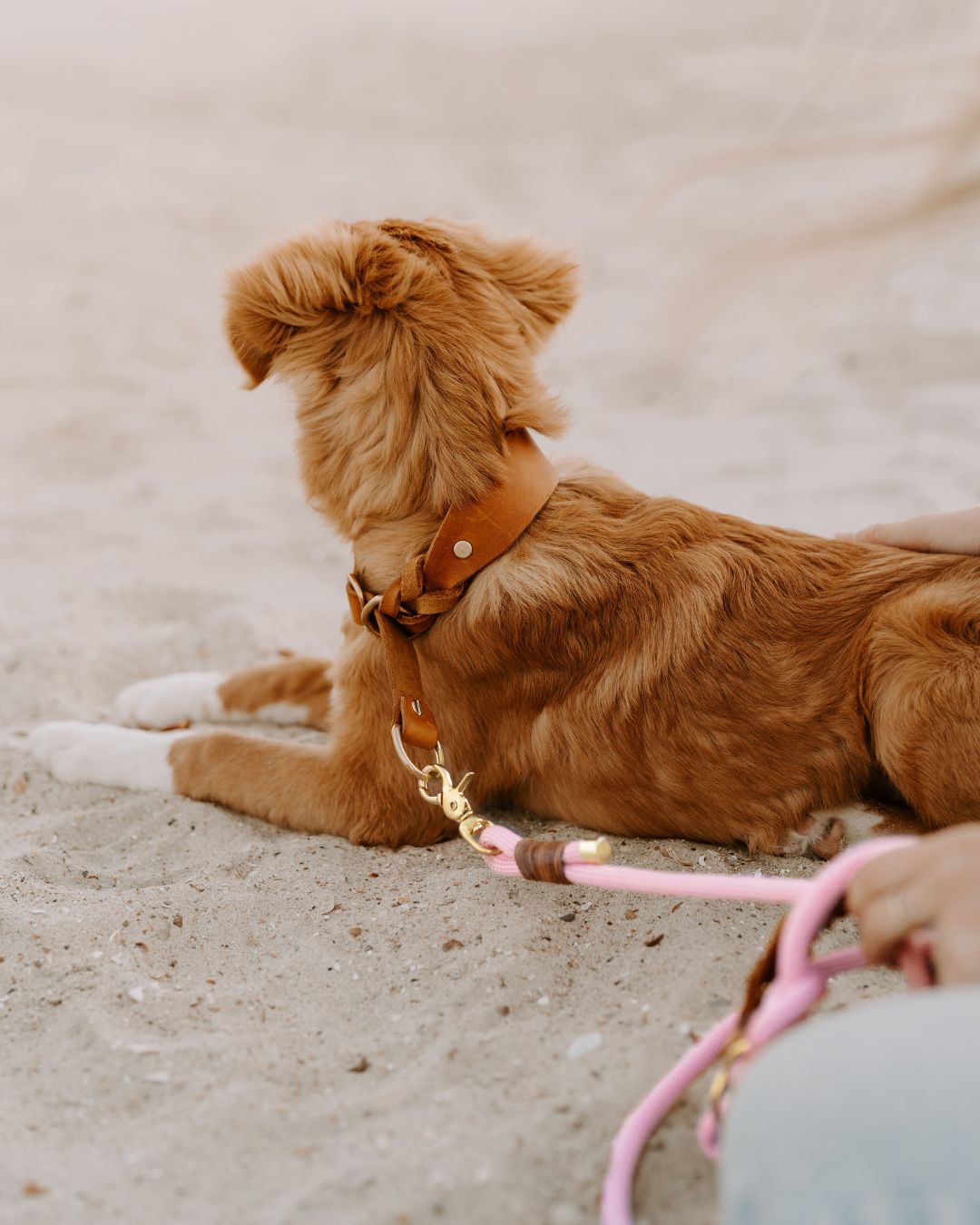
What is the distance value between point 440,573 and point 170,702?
53.7 inches

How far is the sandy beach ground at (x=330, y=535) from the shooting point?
5.98 ft

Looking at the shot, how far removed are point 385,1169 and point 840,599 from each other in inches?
65.0

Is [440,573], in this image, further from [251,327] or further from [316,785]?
[251,327]

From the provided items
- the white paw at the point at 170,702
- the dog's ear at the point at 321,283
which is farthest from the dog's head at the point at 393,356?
the white paw at the point at 170,702

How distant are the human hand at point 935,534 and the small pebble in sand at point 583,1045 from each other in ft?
4.96

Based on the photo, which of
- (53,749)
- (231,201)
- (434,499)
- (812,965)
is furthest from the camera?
(231,201)

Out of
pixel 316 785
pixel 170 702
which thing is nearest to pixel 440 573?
pixel 316 785

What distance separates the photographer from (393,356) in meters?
2.80

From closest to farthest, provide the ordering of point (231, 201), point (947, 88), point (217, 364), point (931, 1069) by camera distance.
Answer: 1. point (931, 1069)
2. point (947, 88)
3. point (217, 364)
4. point (231, 201)

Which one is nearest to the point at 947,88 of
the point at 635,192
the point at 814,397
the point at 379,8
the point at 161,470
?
the point at 814,397

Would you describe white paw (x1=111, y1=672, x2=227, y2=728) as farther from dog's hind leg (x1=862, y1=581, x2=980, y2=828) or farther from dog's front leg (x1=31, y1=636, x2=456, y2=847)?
dog's hind leg (x1=862, y1=581, x2=980, y2=828)

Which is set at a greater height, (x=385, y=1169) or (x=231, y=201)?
(x=231, y=201)

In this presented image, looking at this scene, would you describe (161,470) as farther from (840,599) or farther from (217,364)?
(840,599)

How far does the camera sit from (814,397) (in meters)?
6.25
